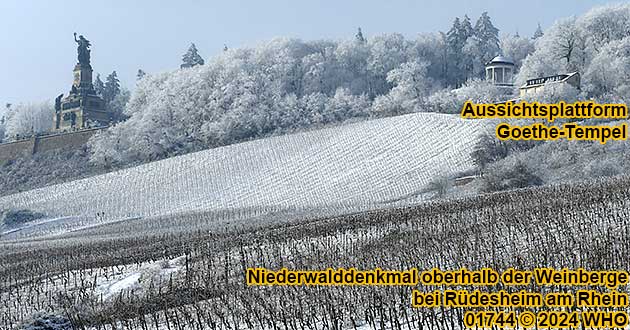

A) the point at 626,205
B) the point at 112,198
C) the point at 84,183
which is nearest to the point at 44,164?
the point at 84,183

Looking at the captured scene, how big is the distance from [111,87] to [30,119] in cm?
1523

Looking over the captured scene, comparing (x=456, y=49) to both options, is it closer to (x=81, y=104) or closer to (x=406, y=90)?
(x=406, y=90)

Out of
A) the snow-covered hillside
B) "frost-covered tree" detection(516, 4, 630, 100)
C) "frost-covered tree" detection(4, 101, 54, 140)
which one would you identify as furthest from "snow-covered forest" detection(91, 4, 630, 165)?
"frost-covered tree" detection(4, 101, 54, 140)

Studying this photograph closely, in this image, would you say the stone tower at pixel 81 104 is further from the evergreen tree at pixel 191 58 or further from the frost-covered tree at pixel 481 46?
the frost-covered tree at pixel 481 46

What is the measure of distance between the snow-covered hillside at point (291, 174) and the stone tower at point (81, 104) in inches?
1171

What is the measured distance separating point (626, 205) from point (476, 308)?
12129 millimetres

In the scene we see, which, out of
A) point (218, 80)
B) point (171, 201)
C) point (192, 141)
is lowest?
point (171, 201)

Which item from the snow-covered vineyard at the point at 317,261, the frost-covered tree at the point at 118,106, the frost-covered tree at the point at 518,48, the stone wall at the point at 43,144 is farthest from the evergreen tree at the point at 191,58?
the snow-covered vineyard at the point at 317,261

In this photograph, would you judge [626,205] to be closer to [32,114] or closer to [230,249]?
[230,249]

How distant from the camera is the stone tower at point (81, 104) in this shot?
106 m

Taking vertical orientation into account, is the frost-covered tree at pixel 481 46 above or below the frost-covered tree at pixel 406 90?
above

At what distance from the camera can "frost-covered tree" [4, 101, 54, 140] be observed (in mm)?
122062

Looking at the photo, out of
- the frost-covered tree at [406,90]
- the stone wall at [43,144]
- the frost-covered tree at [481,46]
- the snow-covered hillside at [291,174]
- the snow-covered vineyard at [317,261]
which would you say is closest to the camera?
the snow-covered vineyard at [317,261]

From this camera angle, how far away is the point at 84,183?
76.7 m
